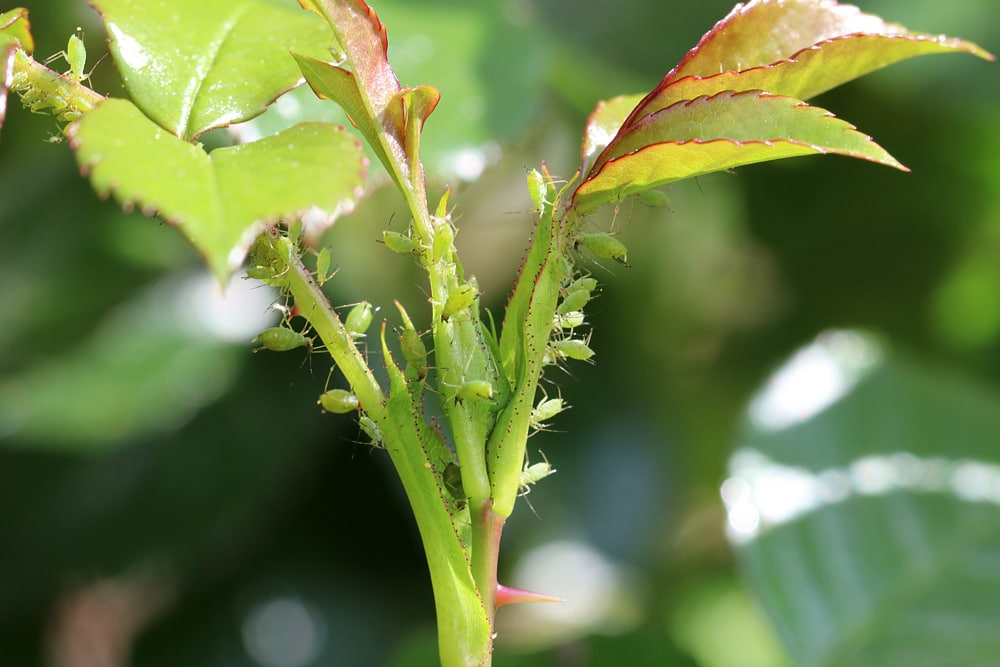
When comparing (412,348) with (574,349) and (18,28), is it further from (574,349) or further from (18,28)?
(18,28)

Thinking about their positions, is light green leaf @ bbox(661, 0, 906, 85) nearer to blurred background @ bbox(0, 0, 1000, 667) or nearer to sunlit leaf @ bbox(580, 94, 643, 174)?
sunlit leaf @ bbox(580, 94, 643, 174)

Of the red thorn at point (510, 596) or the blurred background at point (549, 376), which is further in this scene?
the blurred background at point (549, 376)

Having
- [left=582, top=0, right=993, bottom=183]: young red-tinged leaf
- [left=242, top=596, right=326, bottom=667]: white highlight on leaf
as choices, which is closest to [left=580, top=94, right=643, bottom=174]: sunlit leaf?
[left=582, top=0, right=993, bottom=183]: young red-tinged leaf

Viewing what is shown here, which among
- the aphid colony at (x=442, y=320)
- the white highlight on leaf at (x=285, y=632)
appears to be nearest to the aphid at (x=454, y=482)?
the aphid colony at (x=442, y=320)

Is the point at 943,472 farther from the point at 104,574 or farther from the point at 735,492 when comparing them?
the point at 104,574

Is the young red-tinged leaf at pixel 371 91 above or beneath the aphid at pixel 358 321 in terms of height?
above

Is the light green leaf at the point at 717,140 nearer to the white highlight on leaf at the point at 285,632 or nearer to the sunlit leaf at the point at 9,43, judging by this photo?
the sunlit leaf at the point at 9,43

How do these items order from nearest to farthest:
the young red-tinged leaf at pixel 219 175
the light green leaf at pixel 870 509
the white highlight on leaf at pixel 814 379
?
1. the young red-tinged leaf at pixel 219 175
2. the light green leaf at pixel 870 509
3. the white highlight on leaf at pixel 814 379
